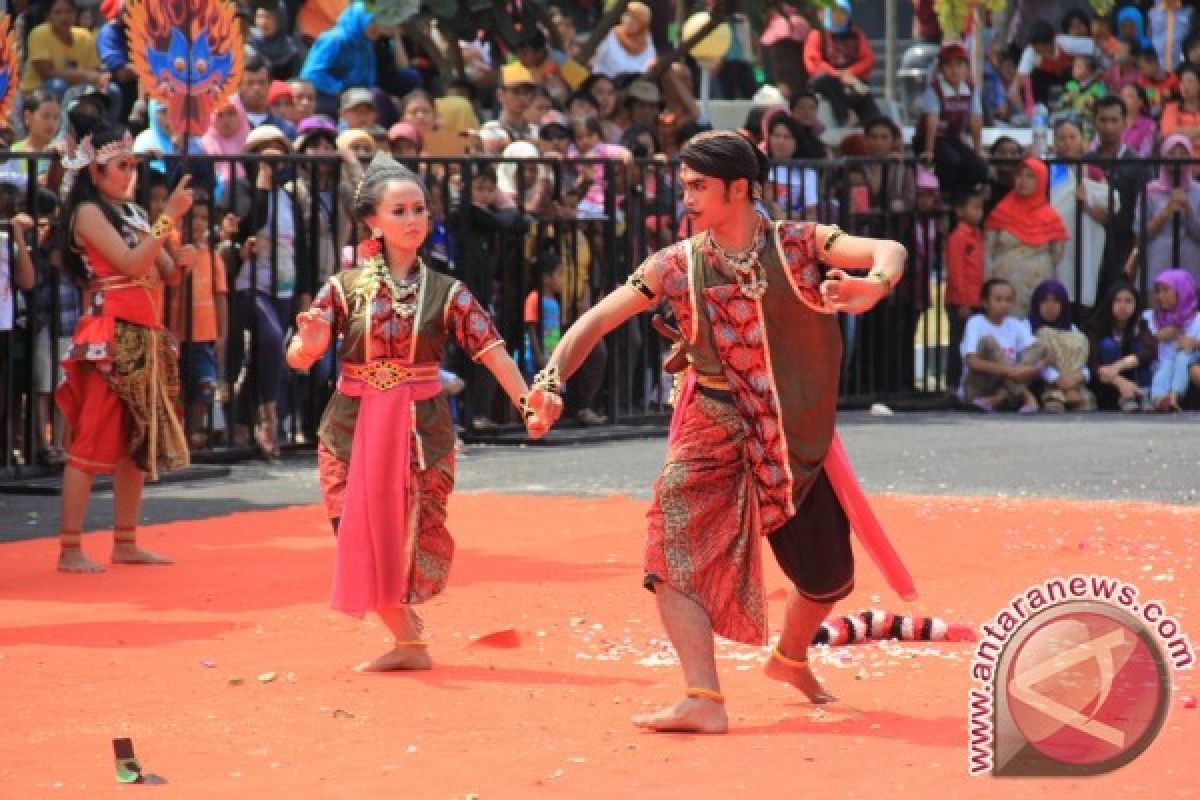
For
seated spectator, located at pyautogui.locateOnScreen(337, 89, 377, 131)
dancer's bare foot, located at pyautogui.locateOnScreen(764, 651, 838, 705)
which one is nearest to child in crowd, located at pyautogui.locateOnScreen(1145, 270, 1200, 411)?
seated spectator, located at pyautogui.locateOnScreen(337, 89, 377, 131)

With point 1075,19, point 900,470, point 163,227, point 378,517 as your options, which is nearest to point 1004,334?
point 900,470

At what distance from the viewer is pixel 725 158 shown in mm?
7289

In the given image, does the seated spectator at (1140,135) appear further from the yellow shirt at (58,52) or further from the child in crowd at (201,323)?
the child in crowd at (201,323)

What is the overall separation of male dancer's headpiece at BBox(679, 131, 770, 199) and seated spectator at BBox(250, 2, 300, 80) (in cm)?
1014

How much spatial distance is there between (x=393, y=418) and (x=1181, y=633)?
2724 millimetres

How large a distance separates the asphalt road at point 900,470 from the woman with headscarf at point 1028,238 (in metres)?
1.79

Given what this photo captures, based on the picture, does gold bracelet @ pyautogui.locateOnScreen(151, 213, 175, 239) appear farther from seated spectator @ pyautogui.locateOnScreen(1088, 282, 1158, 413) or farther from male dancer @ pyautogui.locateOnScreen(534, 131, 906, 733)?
seated spectator @ pyautogui.locateOnScreen(1088, 282, 1158, 413)

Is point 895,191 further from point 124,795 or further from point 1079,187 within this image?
point 124,795

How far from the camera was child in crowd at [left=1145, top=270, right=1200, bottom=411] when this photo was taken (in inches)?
717

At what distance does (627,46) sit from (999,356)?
374cm

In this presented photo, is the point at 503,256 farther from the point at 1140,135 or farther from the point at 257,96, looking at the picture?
the point at 1140,135

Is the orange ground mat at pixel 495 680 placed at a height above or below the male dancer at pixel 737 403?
below

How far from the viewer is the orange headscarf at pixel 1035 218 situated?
1883 cm
